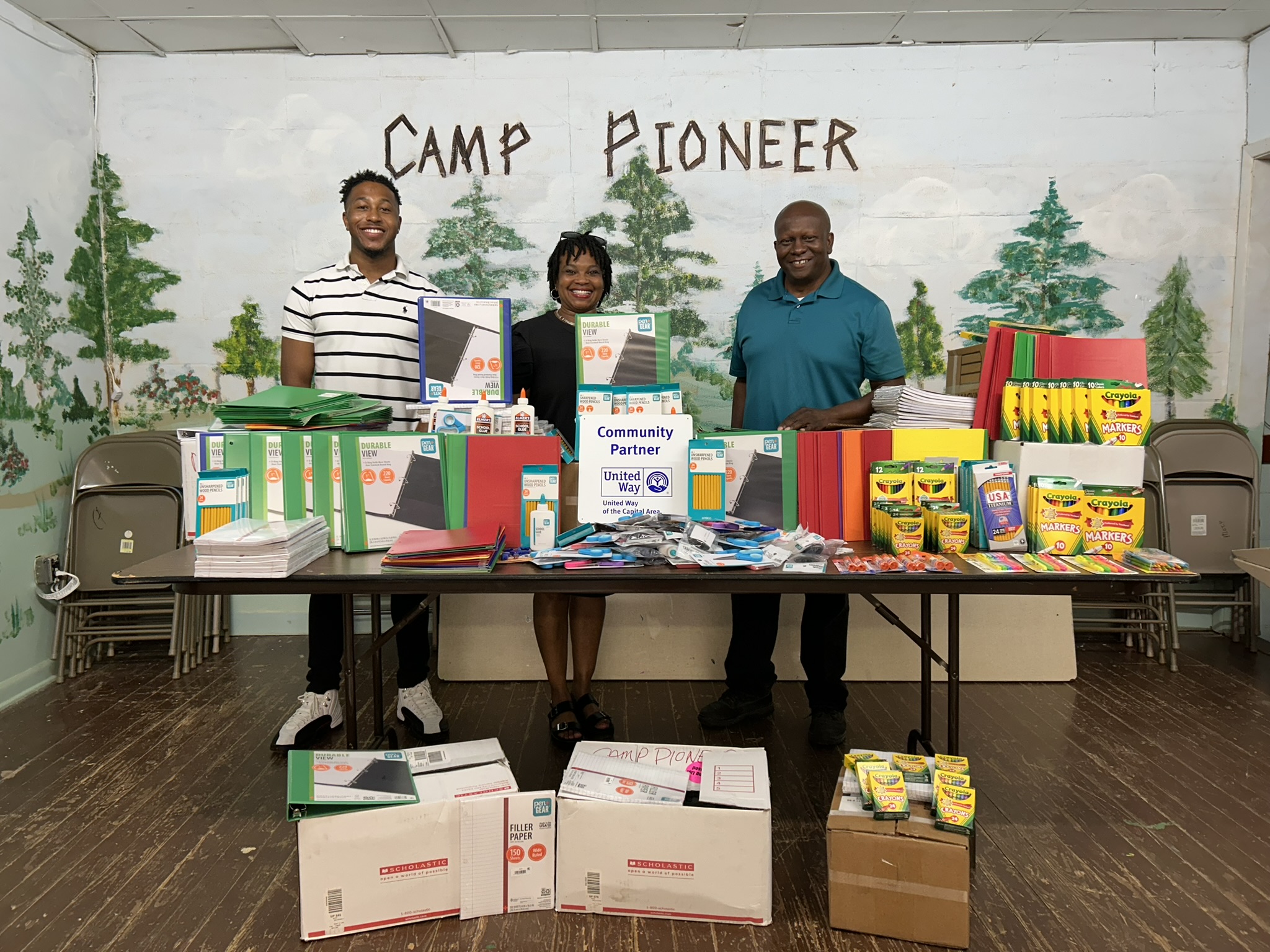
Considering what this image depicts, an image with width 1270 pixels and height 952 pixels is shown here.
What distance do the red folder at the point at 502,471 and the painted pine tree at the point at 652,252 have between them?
2.20 m

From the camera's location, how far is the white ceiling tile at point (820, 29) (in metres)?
4.04

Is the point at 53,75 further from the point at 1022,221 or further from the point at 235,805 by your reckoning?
the point at 1022,221

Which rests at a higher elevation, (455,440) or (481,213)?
(481,213)

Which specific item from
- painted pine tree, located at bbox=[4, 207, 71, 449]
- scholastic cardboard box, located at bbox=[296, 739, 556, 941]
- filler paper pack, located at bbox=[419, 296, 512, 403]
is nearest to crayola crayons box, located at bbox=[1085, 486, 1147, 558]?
scholastic cardboard box, located at bbox=[296, 739, 556, 941]

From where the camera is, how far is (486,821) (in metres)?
2.03

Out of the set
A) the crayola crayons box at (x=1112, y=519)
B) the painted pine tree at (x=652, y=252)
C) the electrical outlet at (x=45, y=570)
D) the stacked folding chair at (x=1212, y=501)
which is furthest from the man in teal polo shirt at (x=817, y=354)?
the electrical outlet at (x=45, y=570)

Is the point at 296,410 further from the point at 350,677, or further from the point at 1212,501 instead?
the point at 1212,501

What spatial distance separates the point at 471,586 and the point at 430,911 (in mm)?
777

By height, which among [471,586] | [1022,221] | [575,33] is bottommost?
[471,586]

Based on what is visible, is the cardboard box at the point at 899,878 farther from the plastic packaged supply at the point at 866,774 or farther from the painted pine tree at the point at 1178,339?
the painted pine tree at the point at 1178,339

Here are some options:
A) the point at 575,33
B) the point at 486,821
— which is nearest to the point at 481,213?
the point at 575,33

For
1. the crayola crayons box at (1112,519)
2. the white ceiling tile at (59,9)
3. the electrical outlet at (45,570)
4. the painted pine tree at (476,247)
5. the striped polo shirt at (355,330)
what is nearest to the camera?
the crayola crayons box at (1112,519)

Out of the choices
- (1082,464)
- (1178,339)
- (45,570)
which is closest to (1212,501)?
(1178,339)

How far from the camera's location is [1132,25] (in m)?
4.19
